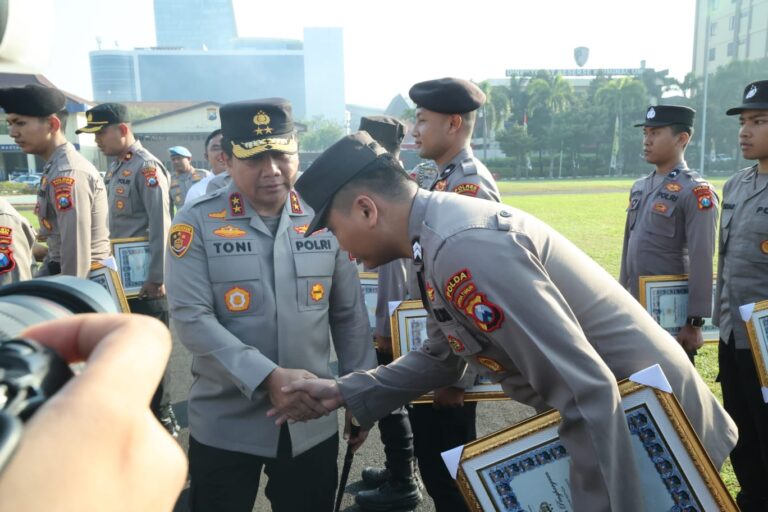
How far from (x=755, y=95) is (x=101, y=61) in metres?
158

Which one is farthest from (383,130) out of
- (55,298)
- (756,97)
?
(55,298)

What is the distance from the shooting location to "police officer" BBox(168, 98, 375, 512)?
2.22 m

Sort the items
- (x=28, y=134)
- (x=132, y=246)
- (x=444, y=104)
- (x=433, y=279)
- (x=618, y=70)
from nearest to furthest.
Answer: (x=433, y=279)
(x=444, y=104)
(x=28, y=134)
(x=132, y=246)
(x=618, y=70)

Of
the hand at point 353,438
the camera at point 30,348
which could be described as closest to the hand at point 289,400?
the hand at point 353,438

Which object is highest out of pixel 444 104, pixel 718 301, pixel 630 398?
pixel 444 104

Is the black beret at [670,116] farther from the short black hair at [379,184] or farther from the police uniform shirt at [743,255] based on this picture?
the short black hair at [379,184]

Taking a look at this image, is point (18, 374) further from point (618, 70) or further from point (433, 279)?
point (618, 70)

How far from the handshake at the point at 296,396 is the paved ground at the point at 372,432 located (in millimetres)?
1528

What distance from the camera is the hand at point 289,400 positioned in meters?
2.13

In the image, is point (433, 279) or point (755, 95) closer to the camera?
point (433, 279)

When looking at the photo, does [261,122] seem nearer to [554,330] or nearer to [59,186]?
[554,330]

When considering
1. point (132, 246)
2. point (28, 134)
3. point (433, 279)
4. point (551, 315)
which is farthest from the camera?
point (132, 246)

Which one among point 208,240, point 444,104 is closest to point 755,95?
point 444,104

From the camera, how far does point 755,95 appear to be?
3604mm
